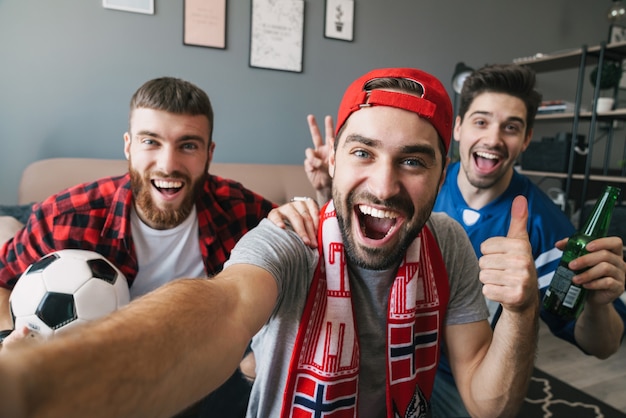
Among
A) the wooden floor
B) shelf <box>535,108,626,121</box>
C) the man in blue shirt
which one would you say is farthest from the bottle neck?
shelf <box>535,108,626,121</box>

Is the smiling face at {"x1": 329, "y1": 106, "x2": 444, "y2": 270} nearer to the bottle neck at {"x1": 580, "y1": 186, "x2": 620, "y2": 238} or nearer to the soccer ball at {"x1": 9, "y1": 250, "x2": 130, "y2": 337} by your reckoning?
the bottle neck at {"x1": 580, "y1": 186, "x2": 620, "y2": 238}

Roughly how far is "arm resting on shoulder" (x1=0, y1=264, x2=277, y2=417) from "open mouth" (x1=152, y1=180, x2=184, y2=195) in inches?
32.4

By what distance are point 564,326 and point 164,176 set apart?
1.31 metres

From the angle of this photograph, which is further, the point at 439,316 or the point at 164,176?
the point at 164,176

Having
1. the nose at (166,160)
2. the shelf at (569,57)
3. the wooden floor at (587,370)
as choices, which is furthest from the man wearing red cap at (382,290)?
the shelf at (569,57)

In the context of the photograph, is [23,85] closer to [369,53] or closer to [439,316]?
[369,53]

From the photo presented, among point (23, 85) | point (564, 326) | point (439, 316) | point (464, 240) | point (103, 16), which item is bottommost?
point (564, 326)

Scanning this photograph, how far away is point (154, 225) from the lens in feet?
4.65

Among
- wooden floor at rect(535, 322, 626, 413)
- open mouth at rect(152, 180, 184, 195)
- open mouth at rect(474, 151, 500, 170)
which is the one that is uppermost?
open mouth at rect(474, 151, 500, 170)

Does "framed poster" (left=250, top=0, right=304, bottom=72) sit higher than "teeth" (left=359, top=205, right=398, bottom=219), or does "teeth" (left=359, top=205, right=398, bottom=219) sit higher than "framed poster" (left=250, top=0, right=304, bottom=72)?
"framed poster" (left=250, top=0, right=304, bottom=72)

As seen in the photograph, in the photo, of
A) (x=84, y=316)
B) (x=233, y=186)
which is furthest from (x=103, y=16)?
(x=84, y=316)

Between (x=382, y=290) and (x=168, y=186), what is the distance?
33.1 inches

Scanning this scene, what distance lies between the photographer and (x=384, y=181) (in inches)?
33.1

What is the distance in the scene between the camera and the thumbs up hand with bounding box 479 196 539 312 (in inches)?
30.5
